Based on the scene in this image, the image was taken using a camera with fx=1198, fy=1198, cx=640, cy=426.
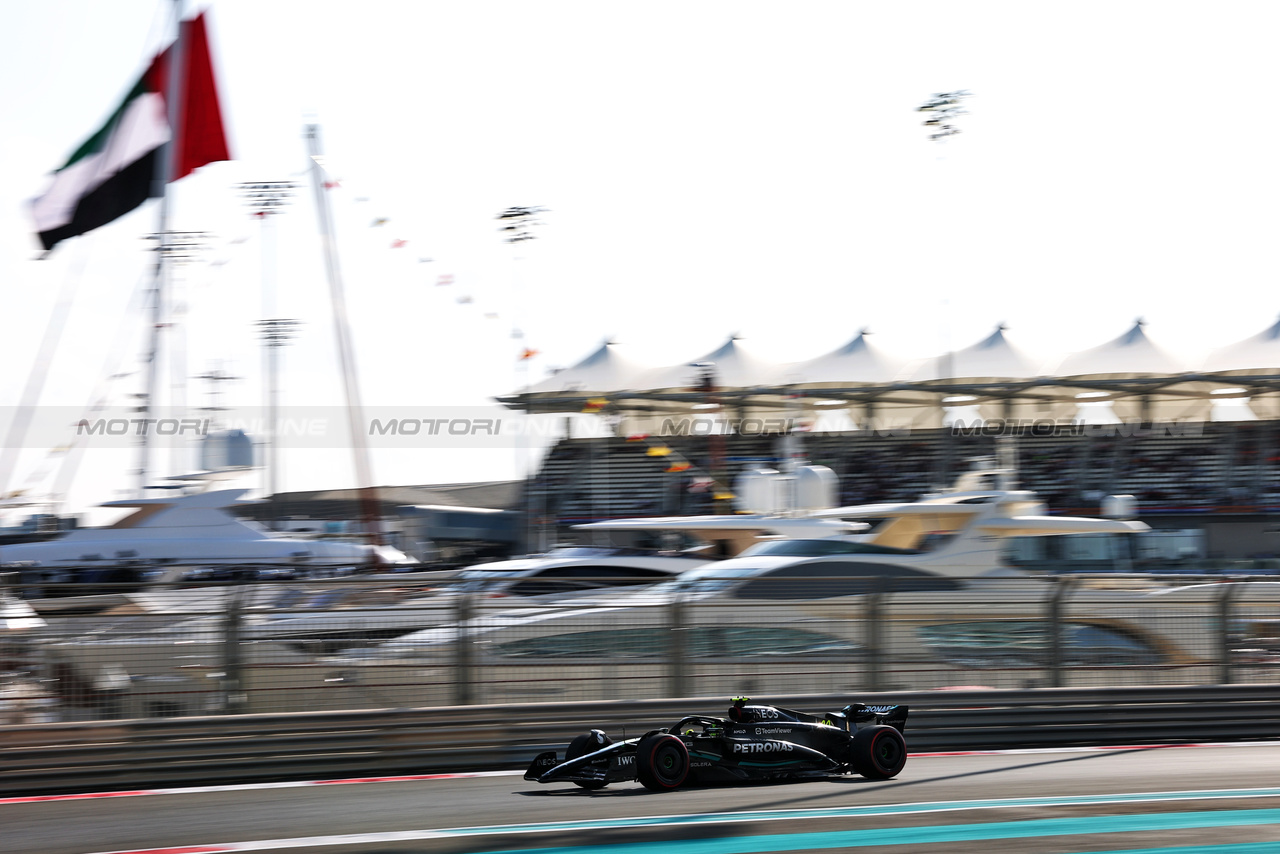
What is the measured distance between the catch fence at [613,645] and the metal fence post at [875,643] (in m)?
0.01

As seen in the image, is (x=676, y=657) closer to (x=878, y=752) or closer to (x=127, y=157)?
(x=878, y=752)

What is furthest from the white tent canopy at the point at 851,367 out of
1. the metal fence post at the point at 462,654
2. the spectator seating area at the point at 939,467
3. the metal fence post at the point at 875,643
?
the metal fence post at the point at 462,654

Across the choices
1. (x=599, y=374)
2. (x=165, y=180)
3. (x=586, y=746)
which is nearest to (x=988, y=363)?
(x=599, y=374)

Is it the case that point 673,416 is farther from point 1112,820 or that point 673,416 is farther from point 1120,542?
point 1112,820

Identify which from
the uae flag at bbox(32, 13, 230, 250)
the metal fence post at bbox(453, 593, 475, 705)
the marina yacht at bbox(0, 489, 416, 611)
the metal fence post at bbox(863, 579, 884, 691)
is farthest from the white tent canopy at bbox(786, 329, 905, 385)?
the metal fence post at bbox(453, 593, 475, 705)

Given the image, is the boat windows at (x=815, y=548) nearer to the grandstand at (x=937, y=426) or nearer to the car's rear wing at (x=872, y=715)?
the car's rear wing at (x=872, y=715)

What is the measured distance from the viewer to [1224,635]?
9672 mm

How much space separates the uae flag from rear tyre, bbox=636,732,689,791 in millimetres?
11900

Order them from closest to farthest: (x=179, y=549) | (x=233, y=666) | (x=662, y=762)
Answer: (x=662, y=762)
(x=233, y=666)
(x=179, y=549)

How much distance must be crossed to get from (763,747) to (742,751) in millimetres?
135

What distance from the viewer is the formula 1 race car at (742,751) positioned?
7090 mm

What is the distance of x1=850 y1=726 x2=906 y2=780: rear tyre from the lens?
7.60 meters

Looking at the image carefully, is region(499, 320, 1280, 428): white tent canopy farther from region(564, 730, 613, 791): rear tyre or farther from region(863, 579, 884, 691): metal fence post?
region(564, 730, 613, 791): rear tyre

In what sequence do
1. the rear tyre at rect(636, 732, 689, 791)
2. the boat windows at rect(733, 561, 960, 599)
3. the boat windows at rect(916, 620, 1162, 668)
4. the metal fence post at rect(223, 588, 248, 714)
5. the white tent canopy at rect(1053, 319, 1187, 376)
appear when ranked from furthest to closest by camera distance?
the white tent canopy at rect(1053, 319, 1187, 376), the boat windows at rect(916, 620, 1162, 668), the boat windows at rect(733, 561, 960, 599), the metal fence post at rect(223, 588, 248, 714), the rear tyre at rect(636, 732, 689, 791)
